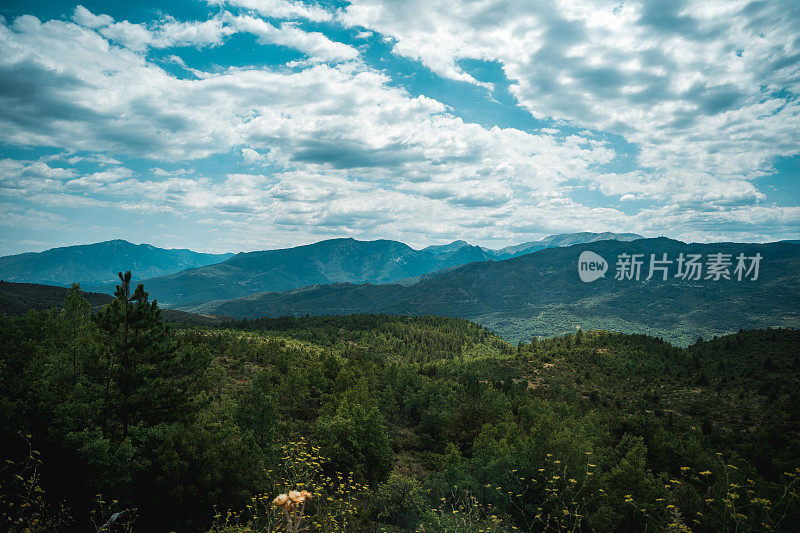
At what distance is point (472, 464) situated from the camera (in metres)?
27.5

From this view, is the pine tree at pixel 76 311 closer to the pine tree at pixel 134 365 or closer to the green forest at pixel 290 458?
the green forest at pixel 290 458

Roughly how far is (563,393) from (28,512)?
278 ft

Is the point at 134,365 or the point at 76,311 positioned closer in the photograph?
the point at 134,365

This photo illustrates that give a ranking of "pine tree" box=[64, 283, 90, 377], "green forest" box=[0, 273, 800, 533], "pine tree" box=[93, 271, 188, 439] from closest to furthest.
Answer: "green forest" box=[0, 273, 800, 533] → "pine tree" box=[93, 271, 188, 439] → "pine tree" box=[64, 283, 90, 377]

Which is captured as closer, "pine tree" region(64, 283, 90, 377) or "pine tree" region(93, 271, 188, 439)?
"pine tree" region(93, 271, 188, 439)

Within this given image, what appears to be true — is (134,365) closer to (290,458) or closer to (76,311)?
(76,311)

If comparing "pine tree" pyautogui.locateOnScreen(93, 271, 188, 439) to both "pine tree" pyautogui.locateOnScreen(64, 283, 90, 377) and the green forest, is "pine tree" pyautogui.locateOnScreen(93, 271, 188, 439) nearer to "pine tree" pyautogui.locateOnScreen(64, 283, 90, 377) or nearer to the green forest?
the green forest

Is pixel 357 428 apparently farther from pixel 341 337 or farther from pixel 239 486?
pixel 341 337

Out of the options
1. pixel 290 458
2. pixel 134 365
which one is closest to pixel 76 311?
pixel 134 365

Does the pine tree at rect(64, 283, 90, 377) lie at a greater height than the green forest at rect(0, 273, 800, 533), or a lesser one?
greater

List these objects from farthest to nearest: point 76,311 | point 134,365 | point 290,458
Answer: point 76,311 → point 134,365 → point 290,458

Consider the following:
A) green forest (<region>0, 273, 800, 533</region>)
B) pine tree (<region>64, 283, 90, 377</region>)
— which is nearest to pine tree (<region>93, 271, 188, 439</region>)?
green forest (<region>0, 273, 800, 533</region>)

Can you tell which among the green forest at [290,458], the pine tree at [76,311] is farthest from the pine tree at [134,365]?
the pine tree at [76,311]

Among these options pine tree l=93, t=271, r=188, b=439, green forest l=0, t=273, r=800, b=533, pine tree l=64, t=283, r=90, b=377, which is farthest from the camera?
pine tree l=64, t=283, r=90, b=377
